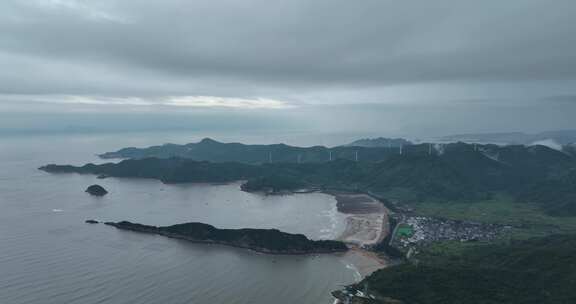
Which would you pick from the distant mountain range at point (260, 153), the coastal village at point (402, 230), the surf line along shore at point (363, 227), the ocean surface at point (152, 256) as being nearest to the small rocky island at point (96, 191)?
the ocean surface at point (152, 256)

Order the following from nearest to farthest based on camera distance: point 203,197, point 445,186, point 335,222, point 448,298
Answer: point 448,298
point 335,222
point 203,197
point 445,186

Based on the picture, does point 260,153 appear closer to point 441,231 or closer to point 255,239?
point 441,231

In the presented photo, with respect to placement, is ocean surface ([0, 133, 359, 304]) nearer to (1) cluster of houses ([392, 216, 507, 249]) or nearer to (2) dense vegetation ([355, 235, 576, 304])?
(2) dense vegetation ([355, 235, 576, 304])

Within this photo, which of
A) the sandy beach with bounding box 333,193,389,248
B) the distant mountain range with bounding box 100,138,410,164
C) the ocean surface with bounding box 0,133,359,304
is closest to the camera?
the ocean surface with bounding box 0,133,359,304

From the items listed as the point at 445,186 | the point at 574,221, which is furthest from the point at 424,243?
the point at 445,186

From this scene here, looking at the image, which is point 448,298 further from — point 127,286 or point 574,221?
point 574,221

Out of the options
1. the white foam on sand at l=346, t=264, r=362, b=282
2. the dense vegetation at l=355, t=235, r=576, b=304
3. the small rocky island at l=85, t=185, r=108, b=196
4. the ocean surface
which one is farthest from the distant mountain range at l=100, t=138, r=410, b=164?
the dense vegetation at l=355, t=235, r=576, b=304
